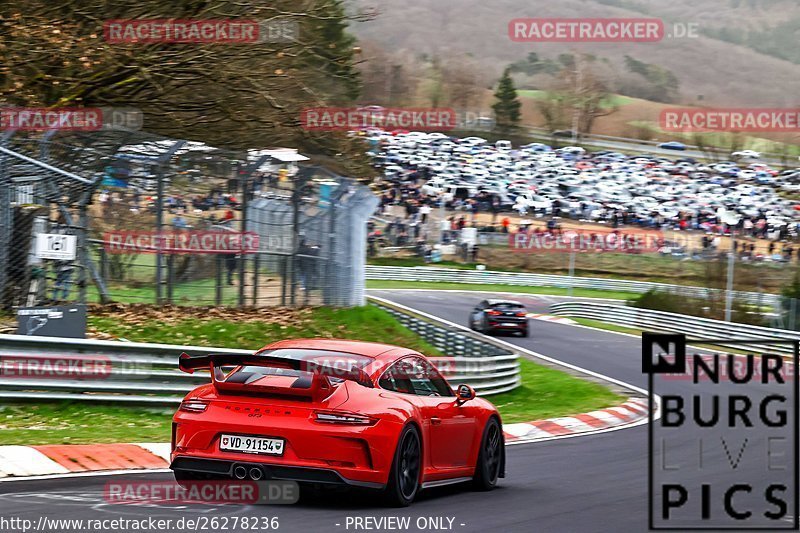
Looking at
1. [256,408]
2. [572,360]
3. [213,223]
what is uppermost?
[213,223]

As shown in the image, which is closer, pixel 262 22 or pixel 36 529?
pixel 36 529

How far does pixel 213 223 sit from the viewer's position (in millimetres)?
15891

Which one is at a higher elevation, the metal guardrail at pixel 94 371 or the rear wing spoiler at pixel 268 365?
the rear wing spoiler at pixel 268 365

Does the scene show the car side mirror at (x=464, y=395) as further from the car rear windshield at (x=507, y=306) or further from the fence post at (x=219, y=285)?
the car rear windshield at (x=507, y=306)

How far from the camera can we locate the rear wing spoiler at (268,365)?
7488 mm

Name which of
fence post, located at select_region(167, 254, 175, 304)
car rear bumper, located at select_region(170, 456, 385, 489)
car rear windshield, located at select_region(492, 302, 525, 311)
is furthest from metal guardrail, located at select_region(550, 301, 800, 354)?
car rear bumper, located at select_region(170, 456, 385, 489)

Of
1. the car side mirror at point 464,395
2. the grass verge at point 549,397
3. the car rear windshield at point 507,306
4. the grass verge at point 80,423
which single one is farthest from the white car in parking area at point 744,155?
the car side mirror at point 464,395

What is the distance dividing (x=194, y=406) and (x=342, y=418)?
102cm

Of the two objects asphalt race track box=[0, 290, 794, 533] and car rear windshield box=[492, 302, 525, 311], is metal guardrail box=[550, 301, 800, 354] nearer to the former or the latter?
car rear windshield box=[492, 302, 525, 311]

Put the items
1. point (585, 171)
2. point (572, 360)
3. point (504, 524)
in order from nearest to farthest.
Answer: point (504, 524) → point (572, 360) → point (585, 171)

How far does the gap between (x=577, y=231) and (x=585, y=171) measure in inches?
446

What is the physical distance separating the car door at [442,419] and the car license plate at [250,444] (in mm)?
1254

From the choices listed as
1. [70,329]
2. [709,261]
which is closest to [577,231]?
[709,261]

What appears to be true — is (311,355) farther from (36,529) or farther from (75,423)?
(75,423)
